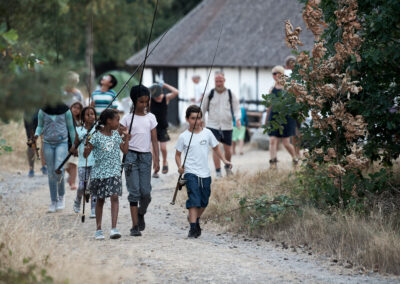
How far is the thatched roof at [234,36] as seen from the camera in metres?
19.6

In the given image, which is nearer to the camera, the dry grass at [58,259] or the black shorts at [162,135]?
the dry grass at [58,259]

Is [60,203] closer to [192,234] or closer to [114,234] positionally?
[114,234]

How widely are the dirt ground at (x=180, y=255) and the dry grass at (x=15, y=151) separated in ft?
14.2

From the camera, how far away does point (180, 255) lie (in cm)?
640

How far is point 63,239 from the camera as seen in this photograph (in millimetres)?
6660

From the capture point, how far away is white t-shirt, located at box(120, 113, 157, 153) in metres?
7.48

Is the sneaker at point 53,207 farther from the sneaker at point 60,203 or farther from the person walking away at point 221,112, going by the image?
the person walking away at point 221,112

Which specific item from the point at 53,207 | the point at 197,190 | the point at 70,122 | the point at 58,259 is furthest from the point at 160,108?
the point at 58,259

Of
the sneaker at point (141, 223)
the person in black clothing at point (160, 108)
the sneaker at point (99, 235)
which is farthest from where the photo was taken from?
the person in black clothing at point (160, 108)

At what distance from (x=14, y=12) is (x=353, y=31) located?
5414mm

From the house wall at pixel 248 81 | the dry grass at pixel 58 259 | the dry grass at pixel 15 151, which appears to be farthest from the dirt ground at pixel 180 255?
the house wall at pixel 248 81

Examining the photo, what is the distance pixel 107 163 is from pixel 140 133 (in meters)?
0.55

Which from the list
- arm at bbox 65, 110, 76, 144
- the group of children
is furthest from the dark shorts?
the group of children

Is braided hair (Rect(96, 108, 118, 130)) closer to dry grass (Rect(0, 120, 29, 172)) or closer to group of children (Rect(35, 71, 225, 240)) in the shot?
group of children (Rect(35, 71, 225, 240))
